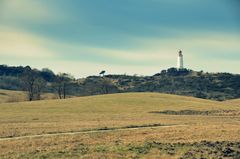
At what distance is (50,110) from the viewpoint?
9481 centimetres

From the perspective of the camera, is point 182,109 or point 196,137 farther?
point 182,109

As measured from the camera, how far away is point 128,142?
42.4 meters

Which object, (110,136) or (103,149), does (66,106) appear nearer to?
(110,136)

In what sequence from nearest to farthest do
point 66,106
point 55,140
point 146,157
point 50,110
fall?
1. point 146,157
2. point 55,140
3. point 50,110
4. point 66,106

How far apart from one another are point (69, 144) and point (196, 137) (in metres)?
13.6

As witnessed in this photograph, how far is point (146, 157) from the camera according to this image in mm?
35375

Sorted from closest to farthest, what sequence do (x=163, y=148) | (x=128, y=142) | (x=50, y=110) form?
1. (x=163, y=148)
2. (x=128, y=142)
3. (x=50, y=110)

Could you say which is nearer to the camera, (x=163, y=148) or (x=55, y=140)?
(x=163, y=148)

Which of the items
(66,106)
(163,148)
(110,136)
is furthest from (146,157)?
(66,106)

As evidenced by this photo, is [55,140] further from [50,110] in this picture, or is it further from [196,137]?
[50,110]

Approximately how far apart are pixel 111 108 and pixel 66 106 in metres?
12.1

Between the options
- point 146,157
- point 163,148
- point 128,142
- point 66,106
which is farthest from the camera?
point 66,106

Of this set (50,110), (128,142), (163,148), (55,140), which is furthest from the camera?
(50,110)

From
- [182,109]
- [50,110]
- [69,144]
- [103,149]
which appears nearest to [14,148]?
[69,144]
